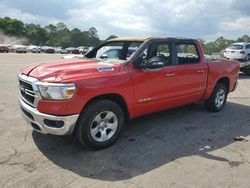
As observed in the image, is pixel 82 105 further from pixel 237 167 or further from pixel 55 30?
pixel 55 30

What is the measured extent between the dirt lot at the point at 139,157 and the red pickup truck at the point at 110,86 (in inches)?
16.6

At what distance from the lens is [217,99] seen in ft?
24.7

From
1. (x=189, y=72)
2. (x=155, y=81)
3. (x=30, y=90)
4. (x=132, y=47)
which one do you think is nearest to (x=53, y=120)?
(x=30, y=90)

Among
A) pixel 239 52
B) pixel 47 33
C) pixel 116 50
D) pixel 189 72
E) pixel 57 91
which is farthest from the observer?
pixel 47 33

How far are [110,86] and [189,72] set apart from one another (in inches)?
88.6

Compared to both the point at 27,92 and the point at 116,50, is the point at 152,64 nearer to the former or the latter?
the point at 116,50

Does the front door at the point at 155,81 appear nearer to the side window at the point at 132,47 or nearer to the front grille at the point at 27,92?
the side window at the point at 132,47

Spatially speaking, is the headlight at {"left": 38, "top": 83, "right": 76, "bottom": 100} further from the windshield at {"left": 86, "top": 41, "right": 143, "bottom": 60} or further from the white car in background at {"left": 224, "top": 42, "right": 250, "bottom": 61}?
the white car in background at {"left": 224, "top": 42, "right": 250, "bottom": 61}

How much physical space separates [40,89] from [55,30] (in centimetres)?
11667

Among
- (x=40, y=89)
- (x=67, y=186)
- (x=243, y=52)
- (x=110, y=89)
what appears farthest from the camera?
(x=243, y=52)

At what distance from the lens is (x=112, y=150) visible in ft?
Result: 16.0

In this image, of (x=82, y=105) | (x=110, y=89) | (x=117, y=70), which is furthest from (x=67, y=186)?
(x=117, y=70)

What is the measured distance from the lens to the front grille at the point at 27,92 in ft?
15.2

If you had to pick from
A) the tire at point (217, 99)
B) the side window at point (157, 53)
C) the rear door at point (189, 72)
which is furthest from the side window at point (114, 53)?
Result: the tire at point (217, 99)
